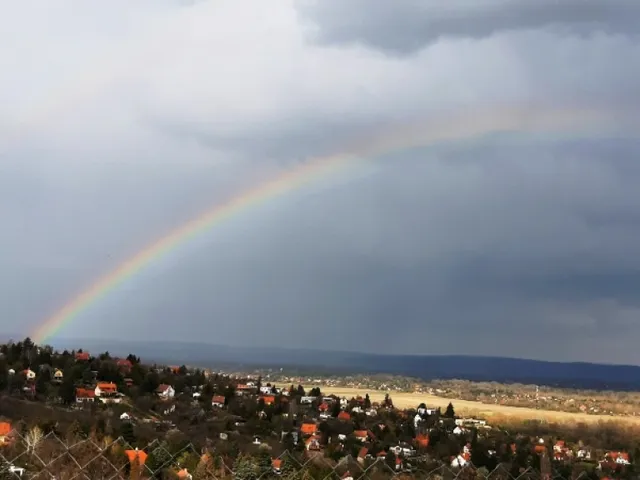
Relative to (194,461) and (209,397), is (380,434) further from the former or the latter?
(194,461)

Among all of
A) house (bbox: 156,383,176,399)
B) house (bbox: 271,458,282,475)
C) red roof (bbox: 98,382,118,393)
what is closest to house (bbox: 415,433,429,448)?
house (bbox: 156,383,176,399)

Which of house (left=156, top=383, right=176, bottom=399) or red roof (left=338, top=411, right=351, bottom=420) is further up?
house (left=156, top=383, right=176, bottom=399)

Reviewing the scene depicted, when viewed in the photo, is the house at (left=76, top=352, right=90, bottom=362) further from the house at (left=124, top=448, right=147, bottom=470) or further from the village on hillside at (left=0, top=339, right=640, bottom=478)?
the house at (left=124, top=448, right=147, bottom=470)

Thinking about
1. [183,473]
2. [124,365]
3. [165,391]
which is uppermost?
[183,473]

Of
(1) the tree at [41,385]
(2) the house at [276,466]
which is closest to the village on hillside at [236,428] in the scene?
(2) the house at [276,466]

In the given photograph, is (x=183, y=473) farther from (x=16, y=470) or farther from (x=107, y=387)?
(x=107, y=387)

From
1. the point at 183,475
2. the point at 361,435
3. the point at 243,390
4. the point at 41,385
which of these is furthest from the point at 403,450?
the point at 243,390

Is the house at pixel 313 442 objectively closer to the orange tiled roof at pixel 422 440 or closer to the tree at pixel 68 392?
the orange tiled roof at pixel 422 440
